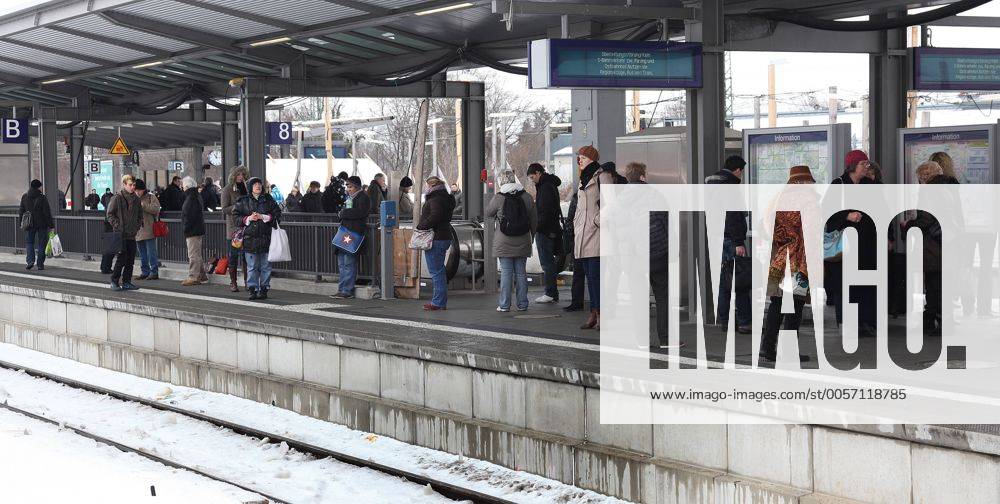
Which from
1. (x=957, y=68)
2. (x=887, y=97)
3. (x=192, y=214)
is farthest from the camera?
(x=192, y=214)

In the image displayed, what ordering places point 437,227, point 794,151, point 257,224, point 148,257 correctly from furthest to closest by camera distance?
1. point 148,257
2. point 257,224
3. point 437,227
4. point 794,151

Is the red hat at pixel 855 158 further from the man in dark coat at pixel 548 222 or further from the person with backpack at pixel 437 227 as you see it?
the person with backpack at pixel 437 227

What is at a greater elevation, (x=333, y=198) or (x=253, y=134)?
(x=253, y=134)

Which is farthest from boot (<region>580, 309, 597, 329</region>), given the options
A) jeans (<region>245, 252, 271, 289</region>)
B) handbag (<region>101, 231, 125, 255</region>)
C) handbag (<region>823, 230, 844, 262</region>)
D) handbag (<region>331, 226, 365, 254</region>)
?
handbag (<region>101, 231, 125, 255</region>)

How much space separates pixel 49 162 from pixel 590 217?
20.3m

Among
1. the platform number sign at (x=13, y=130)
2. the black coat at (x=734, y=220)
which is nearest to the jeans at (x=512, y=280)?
the black coat at (x=734, y=220)

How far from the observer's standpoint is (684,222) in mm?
13078

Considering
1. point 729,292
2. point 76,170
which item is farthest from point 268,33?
point 76,170

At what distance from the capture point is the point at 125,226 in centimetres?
1762

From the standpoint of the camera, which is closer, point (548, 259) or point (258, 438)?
point (258, 438)

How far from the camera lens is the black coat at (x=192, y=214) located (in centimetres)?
1830

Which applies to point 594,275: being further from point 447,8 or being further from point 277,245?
point 277,245

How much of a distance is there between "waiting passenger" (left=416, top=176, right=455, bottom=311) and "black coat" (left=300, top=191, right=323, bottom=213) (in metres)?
9.69

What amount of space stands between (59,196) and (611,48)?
20.2 m
